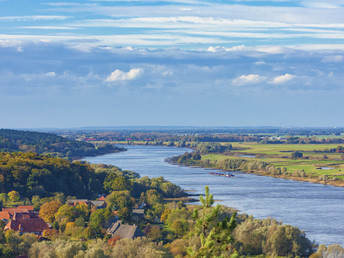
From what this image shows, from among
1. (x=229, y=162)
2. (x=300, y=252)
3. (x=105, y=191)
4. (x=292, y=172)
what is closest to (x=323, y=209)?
(x=300, y=252)

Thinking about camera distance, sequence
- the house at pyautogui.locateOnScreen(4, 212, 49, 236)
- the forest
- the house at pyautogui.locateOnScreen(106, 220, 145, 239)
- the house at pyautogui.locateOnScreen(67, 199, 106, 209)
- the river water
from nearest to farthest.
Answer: the forest
the house at pyautogui.locateOnScreen(106, 220, 145, 239)
the house at pyautogui.locateOnScreen(4, 212, 49, 236)
the river water
the house at pyautogui.locateOnScreen(67, 199, 106, 209)

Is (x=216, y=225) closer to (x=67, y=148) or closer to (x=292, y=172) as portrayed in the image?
(x=292, y=172)

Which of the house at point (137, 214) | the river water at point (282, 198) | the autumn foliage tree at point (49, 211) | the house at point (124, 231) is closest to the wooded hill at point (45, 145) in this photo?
the river water at point (282, 198)

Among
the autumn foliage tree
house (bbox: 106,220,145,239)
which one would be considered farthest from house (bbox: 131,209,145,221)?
the autumn foliage tree

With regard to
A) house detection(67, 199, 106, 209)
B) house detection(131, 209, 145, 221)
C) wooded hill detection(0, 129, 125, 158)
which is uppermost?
wooded hill detection(0, 129, 125, 158)

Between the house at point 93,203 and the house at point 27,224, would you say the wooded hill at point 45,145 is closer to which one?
the house at point 93,203

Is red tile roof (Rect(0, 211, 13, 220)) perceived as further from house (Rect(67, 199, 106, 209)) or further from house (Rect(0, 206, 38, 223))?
house (Rect(67, 199, 106, 209))
